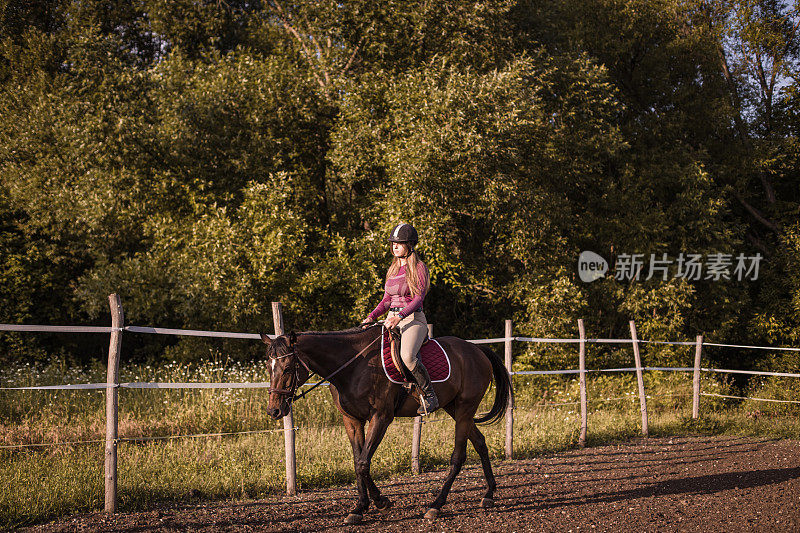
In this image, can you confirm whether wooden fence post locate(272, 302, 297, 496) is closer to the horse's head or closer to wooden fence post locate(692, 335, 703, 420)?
the horse's head

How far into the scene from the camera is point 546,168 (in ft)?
58.2

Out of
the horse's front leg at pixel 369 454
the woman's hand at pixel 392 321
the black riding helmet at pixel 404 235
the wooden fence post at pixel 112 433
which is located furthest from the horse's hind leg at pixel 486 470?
the wooden fence post at pixel 112 433

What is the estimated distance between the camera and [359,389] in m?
6.50

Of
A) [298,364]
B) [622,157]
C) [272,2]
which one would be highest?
[272,2]

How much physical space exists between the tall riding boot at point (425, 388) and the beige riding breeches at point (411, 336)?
89 mm

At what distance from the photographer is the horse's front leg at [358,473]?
637 cm

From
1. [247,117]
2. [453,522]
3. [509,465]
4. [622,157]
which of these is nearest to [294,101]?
[247,117]

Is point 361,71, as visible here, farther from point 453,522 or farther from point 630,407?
point 453,522

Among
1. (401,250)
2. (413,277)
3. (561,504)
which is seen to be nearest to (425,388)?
(413,277)

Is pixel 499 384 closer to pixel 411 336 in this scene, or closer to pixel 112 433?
pixel 411 336

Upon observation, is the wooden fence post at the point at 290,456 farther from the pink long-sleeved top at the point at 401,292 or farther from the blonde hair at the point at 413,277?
the blonde hair at the point at 413,277

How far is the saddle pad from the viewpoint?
667 cm

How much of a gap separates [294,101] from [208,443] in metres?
9.88

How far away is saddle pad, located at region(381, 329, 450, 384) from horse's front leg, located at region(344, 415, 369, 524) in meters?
0.58
